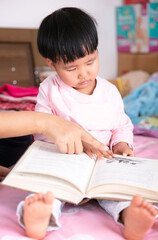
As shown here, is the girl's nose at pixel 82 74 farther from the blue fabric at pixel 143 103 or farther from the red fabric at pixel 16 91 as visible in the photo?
the blue fabric at pixel 143 103

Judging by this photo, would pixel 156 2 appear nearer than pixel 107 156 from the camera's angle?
No

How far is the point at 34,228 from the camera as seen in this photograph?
563 mm

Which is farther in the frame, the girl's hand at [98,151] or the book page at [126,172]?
the girl's hand at [98,151]

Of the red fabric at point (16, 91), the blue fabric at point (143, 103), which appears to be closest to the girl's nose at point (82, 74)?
the red fabric at point (16, 91)

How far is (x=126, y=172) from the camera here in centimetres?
65

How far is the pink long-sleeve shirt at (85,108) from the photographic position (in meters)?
0.93

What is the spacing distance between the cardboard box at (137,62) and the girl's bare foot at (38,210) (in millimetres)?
2366

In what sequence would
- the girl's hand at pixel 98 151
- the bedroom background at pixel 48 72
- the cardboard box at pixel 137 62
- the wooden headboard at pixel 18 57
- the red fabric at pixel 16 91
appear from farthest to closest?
the cardboard box at pixel 137 62, the wooden headboard at pixel 18 57, the red fabric at pixel 16 91, the girl's hand at pixel 98 151, the bedroom background at pixel 48 72

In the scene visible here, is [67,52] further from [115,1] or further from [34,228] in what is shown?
[115,1]

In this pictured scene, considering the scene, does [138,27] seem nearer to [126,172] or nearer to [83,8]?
[83,8]

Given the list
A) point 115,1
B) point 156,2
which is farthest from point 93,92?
point 115,1

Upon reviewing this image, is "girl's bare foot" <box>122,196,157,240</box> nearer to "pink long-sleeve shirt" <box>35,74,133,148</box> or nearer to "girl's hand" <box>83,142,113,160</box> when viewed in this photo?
"girl's hand" <box>83,142,113,160</box>

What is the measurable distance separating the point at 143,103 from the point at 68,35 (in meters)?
1.18

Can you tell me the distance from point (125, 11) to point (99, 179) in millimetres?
2456
